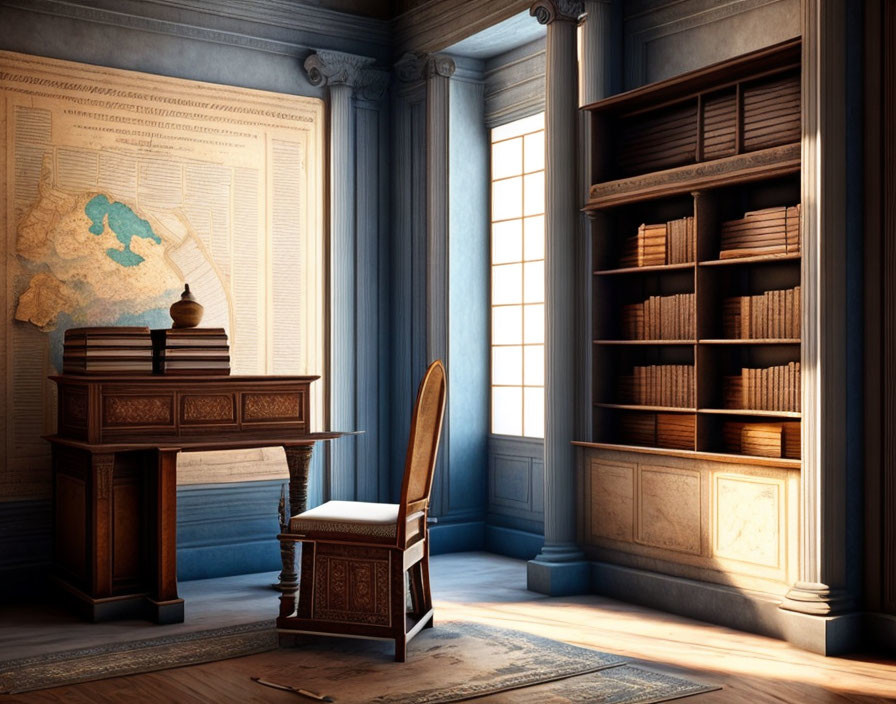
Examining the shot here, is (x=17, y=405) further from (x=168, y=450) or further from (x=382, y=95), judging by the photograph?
(x=382, y=95)

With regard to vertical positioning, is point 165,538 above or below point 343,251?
below

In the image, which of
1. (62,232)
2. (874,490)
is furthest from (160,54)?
(874,490)

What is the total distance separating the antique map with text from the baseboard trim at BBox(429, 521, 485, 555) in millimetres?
1439

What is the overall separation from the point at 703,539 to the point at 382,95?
4.14 meters

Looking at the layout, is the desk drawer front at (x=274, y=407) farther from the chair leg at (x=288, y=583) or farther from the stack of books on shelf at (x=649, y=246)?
the stack of books on shelf at (x=649, y=246)

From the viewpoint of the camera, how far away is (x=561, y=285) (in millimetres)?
6199

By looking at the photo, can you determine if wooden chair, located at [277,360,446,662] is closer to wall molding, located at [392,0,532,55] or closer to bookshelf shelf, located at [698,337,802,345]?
bookshelf shelf, located at [698,337,802,345]

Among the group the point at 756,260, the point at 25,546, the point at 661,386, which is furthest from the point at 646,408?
the point at 25,546

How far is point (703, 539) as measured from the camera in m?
5.48

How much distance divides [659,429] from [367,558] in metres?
1.96

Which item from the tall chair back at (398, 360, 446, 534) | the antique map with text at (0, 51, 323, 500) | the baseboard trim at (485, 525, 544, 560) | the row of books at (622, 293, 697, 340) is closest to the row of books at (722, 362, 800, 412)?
the row of books at (622, 293, 697, 340)

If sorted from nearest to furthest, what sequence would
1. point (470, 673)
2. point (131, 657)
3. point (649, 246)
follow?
point (470, 673) → point (131, 657) → point (649, 246)

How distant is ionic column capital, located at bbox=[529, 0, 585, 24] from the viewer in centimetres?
612

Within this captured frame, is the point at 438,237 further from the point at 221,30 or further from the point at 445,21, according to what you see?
the point at 221,30
